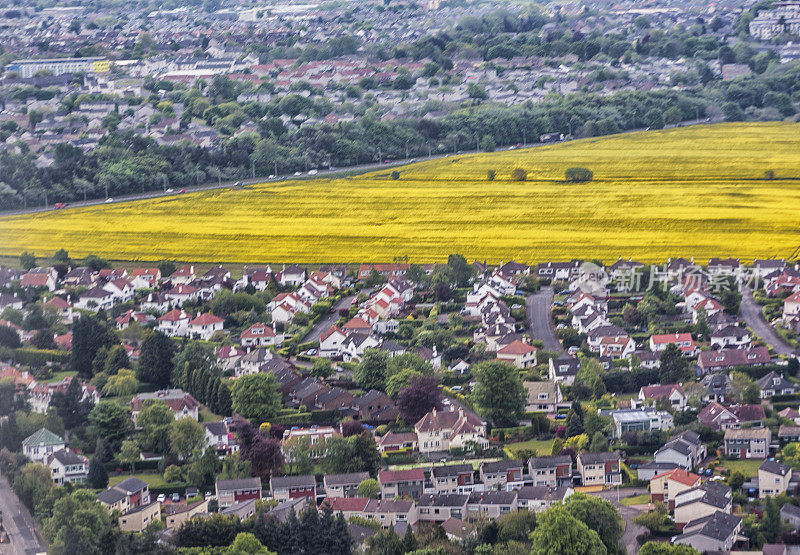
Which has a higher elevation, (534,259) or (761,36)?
(761,36)

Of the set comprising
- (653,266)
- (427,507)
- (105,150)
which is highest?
(105,150)

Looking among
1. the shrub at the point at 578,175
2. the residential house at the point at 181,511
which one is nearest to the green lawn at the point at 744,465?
the residential house at the point at 181,511

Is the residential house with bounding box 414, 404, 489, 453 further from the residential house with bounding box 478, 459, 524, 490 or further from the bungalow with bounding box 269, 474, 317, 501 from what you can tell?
the bungalow with bounding box 269, 474, 317, 501

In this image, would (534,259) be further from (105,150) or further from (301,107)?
(301,107)

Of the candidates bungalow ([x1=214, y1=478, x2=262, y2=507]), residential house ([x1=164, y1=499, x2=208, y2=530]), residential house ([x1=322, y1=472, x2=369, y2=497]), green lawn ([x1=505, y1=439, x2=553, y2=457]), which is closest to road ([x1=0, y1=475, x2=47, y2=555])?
residential house ([x1=164, y1=499, x2=208, y2=530])

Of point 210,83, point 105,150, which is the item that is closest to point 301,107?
point 210,83

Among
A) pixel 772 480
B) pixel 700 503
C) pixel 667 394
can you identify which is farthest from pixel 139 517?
pixel 667 394

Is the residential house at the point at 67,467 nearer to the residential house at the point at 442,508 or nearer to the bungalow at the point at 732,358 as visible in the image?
the residential house at the point at 442,508

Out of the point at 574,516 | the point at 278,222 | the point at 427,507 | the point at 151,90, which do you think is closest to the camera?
the point at 574,516
